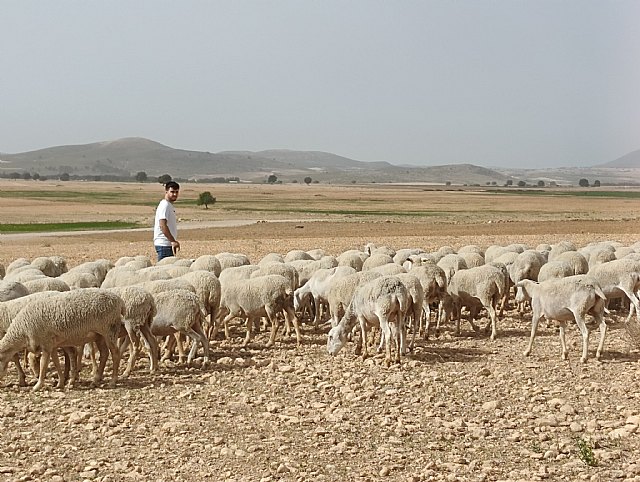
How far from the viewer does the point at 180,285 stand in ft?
41.8

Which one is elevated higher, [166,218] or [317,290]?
[166,218]

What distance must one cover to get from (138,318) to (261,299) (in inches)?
109

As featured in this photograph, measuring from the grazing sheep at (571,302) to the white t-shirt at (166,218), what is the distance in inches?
274

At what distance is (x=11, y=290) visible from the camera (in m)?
12.6

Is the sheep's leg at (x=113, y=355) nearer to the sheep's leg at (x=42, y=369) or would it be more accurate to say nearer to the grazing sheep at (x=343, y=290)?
the sheep's leg at (x=42, y=369)

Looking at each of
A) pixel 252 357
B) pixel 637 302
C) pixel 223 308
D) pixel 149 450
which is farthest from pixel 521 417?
pixel 223 308

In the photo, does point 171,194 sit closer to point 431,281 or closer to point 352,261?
point 352,261

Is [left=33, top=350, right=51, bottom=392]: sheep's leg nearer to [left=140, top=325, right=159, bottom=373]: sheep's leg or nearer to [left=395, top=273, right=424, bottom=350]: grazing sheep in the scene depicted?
[left=140, top=325, right=159, bottom=373]: sheep's leg

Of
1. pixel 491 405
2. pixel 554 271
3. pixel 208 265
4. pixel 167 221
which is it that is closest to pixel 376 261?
pixel 208 265

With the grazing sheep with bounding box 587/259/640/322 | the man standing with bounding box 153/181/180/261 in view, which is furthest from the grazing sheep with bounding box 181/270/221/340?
the grazing sheep with bounding box 587/259/640/322

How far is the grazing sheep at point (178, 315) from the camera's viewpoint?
455 inches

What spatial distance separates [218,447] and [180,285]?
510 cm

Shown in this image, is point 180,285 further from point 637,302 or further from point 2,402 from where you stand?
point 637,302

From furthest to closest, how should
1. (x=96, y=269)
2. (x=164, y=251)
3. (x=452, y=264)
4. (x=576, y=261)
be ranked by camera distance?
1. (x=96, y=269)
2. (x=576, y=261)
3. (x=452, y=264)
4. (x=164, y=251)
